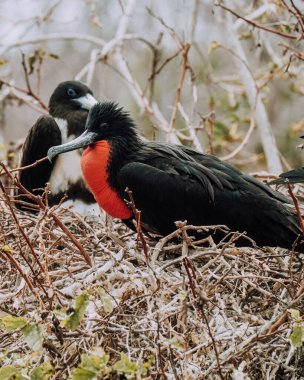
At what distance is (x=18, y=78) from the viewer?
1067 cm

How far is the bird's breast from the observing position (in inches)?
169

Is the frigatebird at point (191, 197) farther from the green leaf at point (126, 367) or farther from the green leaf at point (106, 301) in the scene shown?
the green leaf at point (126, 367)

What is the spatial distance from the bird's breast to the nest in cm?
47

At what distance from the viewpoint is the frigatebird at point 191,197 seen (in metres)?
4.21

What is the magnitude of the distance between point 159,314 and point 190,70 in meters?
2.96

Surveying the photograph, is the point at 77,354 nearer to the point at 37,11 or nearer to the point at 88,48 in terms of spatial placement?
the point at 37,11

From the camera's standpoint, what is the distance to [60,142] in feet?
19.1

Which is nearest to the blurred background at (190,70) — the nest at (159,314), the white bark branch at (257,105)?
the white bark branch at (257,105)

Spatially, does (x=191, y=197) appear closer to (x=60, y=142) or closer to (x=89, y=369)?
(x=89, y=369)

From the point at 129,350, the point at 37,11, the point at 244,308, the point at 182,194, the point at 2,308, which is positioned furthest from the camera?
the point at 37,11

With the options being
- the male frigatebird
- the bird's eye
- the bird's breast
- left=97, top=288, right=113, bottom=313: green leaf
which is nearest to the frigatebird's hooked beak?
the bird's breast

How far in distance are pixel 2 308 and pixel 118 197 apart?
116 centimetres

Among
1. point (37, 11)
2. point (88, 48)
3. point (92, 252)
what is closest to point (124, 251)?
point (92, 252)

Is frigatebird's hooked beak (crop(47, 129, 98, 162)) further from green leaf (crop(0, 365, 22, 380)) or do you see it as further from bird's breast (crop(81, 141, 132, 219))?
green leaf (crop(0, 365, 22, 380))
